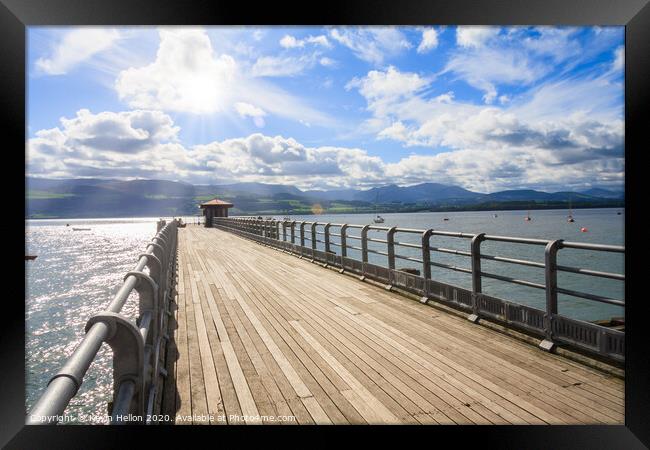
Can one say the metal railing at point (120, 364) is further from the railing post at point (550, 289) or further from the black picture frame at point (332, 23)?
the railing post at point (550, 289)

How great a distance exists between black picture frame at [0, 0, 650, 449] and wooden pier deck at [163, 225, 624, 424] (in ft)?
0.49

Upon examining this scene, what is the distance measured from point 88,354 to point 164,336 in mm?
3535

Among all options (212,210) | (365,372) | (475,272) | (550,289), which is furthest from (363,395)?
(212,210)

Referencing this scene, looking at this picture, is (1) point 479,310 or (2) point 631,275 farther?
(1) point 479,310

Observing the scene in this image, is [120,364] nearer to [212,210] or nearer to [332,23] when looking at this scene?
[332,23]

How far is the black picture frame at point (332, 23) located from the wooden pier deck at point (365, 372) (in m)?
0.15

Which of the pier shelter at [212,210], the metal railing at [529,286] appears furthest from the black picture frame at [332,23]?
the pier shelter at [212,210]

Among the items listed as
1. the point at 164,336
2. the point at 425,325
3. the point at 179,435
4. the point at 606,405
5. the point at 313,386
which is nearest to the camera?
the point at 179,435

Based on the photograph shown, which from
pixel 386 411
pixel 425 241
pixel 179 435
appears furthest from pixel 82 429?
pixel 425 241

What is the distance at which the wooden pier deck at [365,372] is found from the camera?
324 cm

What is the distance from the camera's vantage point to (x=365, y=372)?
4020 millimetres

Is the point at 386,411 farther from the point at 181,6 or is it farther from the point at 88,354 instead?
the point at 181,6

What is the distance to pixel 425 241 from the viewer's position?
6.91 metres

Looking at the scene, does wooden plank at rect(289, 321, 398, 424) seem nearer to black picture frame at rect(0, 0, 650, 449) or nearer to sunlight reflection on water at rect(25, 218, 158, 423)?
black picture frame at rect(0, 0, 650, 449)
